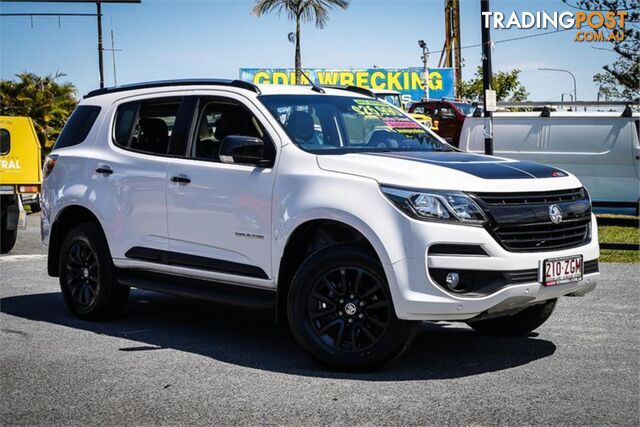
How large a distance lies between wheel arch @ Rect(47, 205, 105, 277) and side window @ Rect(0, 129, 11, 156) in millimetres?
7006

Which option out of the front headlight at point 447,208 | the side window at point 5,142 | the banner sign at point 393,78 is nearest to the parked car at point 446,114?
the side window at point 5,142

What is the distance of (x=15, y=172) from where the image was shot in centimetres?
1498

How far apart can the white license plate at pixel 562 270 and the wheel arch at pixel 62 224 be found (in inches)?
156

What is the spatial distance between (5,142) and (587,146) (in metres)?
10.6

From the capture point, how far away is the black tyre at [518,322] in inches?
286

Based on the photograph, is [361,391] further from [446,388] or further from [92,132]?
[92,132]

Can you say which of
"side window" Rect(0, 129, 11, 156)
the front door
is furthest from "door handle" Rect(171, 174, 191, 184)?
"side window" Rect(0, 129, 11, 156)

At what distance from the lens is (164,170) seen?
7.48 metres

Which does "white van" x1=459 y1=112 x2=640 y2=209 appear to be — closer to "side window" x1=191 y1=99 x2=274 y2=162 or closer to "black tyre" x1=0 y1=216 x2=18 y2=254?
"black tyre" x1=0 y1=216 x2=18 y2=254

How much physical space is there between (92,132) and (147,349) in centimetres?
227

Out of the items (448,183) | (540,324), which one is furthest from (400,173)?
(540,324)

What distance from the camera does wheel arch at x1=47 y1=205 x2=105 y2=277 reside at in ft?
27.5

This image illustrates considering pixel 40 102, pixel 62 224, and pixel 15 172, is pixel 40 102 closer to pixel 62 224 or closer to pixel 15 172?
pixel 15 172

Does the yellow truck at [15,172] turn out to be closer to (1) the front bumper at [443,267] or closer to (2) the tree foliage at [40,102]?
(1) the front bumper at [443,267]
